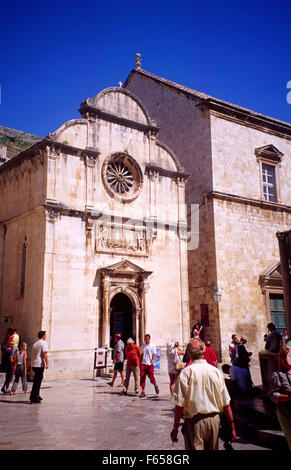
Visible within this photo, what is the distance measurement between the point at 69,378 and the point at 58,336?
151 cm

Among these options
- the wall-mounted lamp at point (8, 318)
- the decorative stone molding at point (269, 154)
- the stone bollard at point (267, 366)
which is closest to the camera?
the stone bollard at point (267, 366)

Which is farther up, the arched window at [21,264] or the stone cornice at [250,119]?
the stone cornice at [250,119]

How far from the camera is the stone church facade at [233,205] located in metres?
20.7

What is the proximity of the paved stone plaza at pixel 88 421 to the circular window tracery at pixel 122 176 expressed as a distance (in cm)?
848

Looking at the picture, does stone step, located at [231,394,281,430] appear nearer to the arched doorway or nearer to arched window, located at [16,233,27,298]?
the arched doorway

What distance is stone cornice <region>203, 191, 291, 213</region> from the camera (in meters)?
21.4

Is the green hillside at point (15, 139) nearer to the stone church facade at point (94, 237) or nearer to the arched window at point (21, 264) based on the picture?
the stone church facade at point (94, 237)

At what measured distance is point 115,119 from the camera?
18562 millimetres

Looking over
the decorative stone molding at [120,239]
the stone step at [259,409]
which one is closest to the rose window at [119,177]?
the decorative stone molding at [120,239]

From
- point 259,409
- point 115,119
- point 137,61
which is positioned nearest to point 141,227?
point 115,119

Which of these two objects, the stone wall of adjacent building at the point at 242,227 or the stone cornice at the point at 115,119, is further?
the stone wall of adjacent building at the point at 242,227

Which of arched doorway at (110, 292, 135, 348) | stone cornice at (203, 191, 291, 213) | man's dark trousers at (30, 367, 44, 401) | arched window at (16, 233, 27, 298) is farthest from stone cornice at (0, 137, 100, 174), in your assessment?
man's dark trousers at (30, 367, 44, 401)

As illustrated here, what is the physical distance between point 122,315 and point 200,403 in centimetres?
1385
